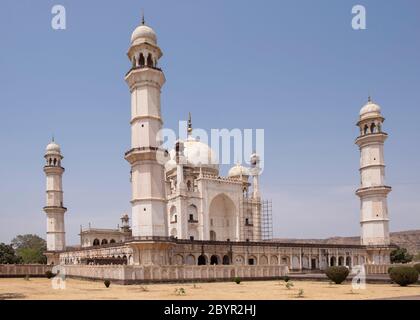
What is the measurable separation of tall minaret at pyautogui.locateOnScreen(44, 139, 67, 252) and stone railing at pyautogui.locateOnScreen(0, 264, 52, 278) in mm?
10463

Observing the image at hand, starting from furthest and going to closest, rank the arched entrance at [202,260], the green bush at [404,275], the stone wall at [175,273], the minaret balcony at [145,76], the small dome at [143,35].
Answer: the arched entrance at [202,260], the small dome at [143,35], the minaret balcony at [145,76], the stone wall at [175,273], the green bush at [404,275]

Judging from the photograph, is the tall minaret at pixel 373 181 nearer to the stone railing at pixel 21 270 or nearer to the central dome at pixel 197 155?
the central dome at pixel 197 155

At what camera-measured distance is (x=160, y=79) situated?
40.2 meters

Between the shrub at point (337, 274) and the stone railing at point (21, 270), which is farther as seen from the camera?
the stone railing at point (21, 270)

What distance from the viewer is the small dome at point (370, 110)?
5400 cm

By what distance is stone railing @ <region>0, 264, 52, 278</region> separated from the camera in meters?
48.9

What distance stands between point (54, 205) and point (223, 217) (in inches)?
880

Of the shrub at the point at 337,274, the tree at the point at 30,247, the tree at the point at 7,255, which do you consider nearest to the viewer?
the shrub at the point at 337,274

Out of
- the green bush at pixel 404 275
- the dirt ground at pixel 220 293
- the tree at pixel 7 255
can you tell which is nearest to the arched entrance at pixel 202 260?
the dirt ground at pixel 220 293

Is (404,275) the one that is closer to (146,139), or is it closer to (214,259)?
(146,139)

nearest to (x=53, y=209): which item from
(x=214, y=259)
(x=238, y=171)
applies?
(x=214, y=259)

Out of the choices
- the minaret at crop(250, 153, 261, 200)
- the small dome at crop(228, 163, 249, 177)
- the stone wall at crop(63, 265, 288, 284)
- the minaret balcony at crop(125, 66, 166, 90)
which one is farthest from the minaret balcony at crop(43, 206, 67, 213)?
the minaret balcony at crop(125, 66, 166, 90)

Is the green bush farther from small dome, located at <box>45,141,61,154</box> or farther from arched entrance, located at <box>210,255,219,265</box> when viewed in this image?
small dome, located at <box>45,141,61,154</box>
